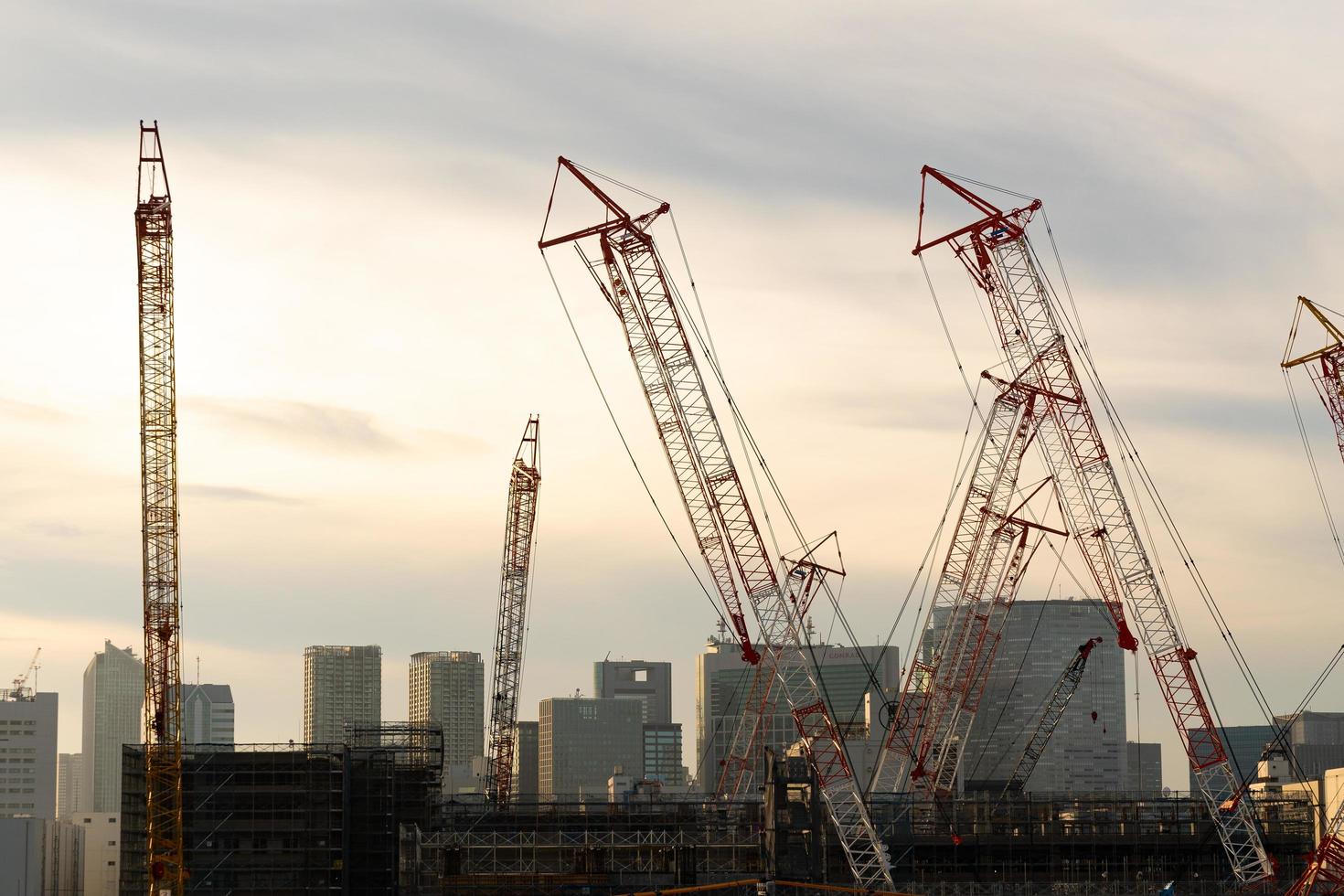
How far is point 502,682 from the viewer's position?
5920 inches

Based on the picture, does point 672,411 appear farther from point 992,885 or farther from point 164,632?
point 992,885

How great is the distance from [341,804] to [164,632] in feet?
68.3

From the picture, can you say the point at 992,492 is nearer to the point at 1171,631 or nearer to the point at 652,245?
the point at 1171,631

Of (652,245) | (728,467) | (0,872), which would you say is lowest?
(0,872)

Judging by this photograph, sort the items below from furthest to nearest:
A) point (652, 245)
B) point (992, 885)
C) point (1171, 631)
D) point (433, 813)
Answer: point (433, 813) → point (992, 885) → point (1171, 631) → point (652, 245)

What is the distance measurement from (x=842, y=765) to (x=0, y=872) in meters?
85.5

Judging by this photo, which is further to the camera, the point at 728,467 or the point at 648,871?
the point at 648,871

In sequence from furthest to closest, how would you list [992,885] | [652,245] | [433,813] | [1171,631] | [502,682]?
[502,682]
[433,813]
[992,885]
[1171,631]
[652,245]

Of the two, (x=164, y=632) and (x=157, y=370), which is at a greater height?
(x=157, y=370)

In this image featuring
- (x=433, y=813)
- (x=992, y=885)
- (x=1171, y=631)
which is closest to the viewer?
(x=1171, y=631)

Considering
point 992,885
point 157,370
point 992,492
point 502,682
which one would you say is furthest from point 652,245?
point 502,682

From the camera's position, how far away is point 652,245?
97750 millimetres

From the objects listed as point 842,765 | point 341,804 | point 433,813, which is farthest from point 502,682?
point 842,765

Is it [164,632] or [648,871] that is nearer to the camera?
[164,632]
